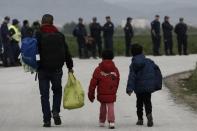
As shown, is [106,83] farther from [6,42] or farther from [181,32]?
[181,32]

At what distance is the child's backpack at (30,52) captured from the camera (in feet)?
49.3

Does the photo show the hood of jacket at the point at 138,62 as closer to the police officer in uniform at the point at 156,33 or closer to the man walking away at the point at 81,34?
the man walking away at the point at 81,34

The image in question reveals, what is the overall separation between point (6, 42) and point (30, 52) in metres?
16.0

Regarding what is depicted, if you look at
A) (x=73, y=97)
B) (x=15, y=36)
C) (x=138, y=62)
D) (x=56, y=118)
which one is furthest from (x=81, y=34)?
(x=138, y=62)

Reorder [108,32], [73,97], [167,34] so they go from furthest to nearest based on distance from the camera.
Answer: [167,34], [108,32], [73,97]

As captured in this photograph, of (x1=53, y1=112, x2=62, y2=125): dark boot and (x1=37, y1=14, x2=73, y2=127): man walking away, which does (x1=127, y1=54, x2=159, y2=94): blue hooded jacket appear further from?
(x1=53, y1=112, x2=62, y2=125): dark boot

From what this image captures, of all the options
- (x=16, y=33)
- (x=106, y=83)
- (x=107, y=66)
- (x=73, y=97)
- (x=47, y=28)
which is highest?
(x=47, y=28)

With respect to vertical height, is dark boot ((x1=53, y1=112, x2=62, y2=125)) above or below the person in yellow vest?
below

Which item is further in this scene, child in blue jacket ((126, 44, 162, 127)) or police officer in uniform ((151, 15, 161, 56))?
police officer in uniform ((151, 15, 161, 56))

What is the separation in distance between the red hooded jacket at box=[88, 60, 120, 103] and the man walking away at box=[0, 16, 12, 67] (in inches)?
627

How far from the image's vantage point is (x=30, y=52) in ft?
49.4

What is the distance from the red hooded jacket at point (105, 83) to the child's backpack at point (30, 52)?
1.06 meters

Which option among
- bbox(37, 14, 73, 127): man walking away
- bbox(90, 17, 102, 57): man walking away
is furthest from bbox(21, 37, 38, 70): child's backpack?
bbox(90, 17, 102, 57): man walking away

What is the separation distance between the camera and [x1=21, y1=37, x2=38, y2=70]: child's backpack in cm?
1502
